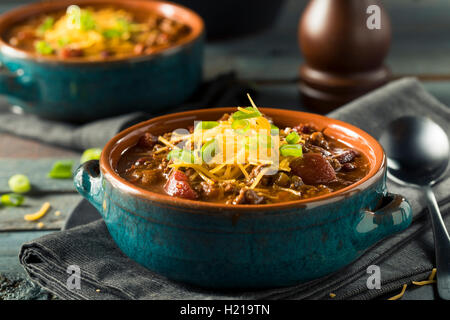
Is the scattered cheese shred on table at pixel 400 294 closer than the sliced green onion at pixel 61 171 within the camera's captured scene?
Yes

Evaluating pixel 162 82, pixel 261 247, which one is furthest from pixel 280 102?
pixel 261 247

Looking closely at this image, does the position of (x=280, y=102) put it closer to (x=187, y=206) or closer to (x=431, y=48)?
(x=431, y=48)

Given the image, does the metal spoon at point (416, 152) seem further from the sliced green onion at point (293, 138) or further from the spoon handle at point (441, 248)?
the sliced green onion at point (293, 138)

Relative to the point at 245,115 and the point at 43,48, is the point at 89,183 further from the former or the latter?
the point at 43,48

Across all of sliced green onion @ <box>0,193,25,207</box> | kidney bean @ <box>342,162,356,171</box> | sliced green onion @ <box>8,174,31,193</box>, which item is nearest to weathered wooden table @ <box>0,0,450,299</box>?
sliced green onion @ <box>8,174,31,193</box>

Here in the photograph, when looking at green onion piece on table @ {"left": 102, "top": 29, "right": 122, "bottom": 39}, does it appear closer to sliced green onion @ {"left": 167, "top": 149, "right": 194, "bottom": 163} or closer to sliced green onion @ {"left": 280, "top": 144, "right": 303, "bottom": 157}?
sliced green onion @ {"left": 167, "top": 149, "right": 194, "bottom": 163}

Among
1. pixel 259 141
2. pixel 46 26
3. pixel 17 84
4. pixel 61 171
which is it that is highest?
pixel 259 141

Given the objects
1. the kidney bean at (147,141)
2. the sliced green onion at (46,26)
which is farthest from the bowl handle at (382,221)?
the sliced green onion at (46,26)

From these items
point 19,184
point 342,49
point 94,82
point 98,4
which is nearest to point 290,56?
point 342,49
